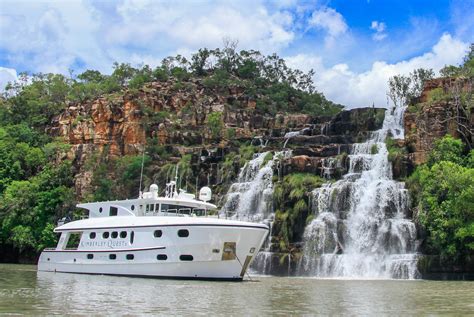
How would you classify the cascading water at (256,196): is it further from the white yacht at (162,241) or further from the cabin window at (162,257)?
the cabin window at (162,257)

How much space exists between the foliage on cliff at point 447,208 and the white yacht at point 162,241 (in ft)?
42.1

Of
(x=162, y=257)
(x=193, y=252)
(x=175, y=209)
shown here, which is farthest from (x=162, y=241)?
(x=175, y=209)

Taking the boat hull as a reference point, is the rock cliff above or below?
above

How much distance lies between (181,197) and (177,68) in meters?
56.8

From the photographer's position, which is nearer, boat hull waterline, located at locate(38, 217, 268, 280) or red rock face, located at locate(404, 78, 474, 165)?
boat hull waterline, located at locate(38, 217, 268, 280)

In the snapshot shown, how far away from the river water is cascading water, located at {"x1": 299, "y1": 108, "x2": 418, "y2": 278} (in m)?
10.7

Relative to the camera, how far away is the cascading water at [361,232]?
34.7 m

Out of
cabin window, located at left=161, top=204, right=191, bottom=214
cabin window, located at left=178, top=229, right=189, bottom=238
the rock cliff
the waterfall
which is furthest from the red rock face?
cabin window, located at left=178, top=229, right=189, bottom=238

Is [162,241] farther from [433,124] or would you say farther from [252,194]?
[433,124]

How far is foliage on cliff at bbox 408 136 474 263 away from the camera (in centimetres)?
3334

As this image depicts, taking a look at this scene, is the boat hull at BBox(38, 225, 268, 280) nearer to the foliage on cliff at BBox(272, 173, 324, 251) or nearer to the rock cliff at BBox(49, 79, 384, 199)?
the foliage on cliff at BBox(272, 173, 324, 251)

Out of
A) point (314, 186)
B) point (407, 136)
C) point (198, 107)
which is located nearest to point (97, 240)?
point (314, 186)

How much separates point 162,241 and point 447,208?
57.9 feet

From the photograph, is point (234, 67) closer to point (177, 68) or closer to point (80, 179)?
point (177, 68)
